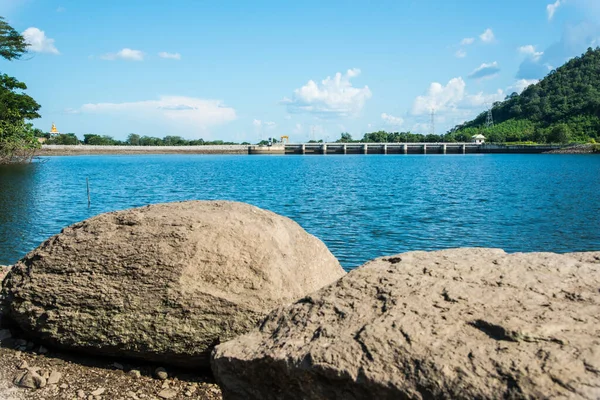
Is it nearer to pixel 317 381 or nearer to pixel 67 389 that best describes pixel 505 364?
pixel 317 381

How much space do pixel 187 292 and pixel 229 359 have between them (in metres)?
2.06

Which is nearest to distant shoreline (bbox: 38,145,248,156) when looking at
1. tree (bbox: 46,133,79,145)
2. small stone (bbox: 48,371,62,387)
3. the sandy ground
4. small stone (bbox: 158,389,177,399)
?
tree (bbox: 46,133,79,145)

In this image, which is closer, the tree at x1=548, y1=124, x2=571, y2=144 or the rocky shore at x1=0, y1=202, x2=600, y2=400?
Answer: the rocky shore at x1=0, y1=202, x2=600, y2=400

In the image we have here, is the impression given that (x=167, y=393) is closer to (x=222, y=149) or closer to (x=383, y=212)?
(x=383, y=212)

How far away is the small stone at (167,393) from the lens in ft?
21.5

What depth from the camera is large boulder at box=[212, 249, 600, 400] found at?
144 inches

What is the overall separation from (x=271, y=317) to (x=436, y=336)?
1.79 metres

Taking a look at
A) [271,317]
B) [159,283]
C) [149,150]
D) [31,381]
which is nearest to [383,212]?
[159,283]

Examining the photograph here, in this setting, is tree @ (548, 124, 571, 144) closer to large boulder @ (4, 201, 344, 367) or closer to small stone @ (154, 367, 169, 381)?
large boulder @ (4, 201, 344, 367)

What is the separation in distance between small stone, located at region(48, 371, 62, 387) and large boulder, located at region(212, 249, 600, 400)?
9.80ft

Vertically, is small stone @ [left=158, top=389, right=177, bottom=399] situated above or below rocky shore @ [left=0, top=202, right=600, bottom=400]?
below

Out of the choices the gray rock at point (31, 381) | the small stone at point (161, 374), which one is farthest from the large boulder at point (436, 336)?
the gray rock at point (31, 381)

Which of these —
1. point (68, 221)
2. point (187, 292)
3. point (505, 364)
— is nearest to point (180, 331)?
point (187, 292)

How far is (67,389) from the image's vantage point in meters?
6.58
